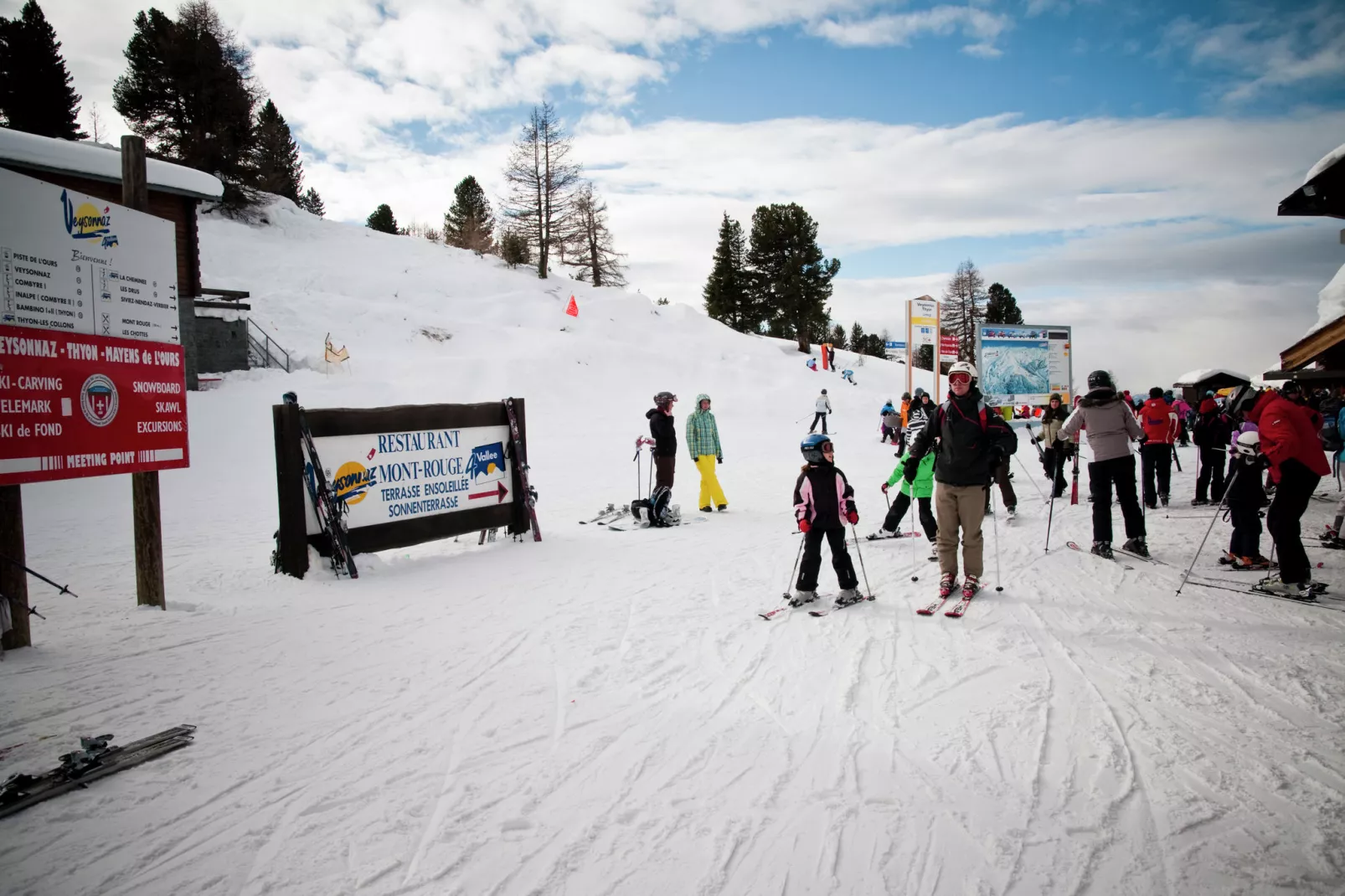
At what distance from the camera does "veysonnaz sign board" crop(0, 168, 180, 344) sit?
16.2 feet

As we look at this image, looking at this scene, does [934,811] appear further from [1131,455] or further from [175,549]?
[175,549]

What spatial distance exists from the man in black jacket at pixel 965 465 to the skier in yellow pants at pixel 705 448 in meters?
5.36

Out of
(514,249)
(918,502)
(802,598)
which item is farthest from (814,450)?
(514,249)

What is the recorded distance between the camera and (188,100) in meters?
39.3

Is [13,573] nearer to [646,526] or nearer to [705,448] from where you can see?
[646,526]

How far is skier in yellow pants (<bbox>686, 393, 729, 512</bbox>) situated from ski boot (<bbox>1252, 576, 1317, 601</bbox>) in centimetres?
711

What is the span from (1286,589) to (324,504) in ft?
31.7

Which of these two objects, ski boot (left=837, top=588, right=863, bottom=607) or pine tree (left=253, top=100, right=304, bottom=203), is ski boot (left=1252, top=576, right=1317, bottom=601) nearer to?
ski boot (left=837, top=588, right=863, bottom=607)

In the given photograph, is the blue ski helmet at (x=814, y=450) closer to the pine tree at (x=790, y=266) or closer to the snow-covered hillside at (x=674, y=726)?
the snow-covered hillside at (x=674, y=726)

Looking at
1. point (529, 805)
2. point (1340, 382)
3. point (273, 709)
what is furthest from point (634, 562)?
point (1340, 382)

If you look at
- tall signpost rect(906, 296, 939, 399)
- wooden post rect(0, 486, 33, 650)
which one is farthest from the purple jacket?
tall signpost rect(906, 296, 939, 399)

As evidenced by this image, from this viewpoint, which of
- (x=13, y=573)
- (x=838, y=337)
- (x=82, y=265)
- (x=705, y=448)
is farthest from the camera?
(x=838, y=337)

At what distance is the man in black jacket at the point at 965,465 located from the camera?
6.30 meters

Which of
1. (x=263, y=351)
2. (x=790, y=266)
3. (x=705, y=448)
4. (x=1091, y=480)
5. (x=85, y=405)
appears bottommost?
(x=1091, y=480)
